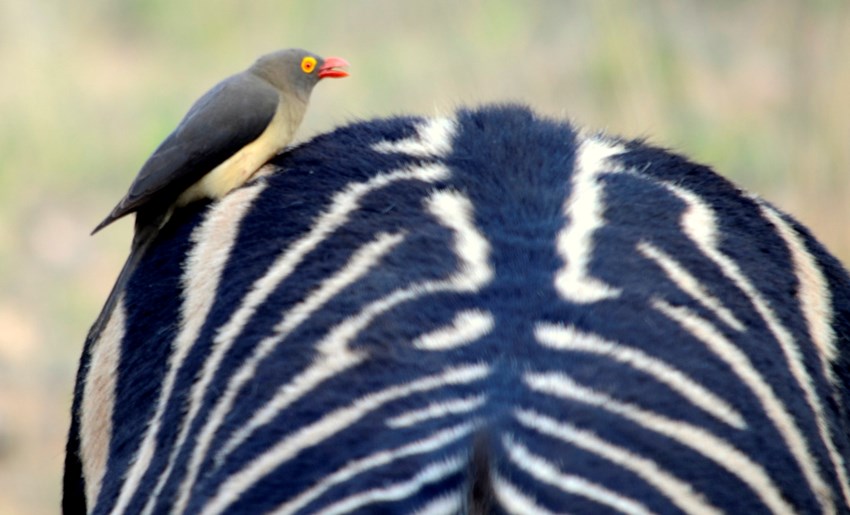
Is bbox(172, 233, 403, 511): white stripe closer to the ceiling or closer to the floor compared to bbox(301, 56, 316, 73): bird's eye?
closer to the floor

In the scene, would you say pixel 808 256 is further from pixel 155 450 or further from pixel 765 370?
pixel 155 450

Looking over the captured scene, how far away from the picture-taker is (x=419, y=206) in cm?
233

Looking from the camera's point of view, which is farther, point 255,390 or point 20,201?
point 20,201

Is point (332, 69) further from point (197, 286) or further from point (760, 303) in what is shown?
point (760, 303)

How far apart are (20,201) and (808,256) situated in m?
6.05

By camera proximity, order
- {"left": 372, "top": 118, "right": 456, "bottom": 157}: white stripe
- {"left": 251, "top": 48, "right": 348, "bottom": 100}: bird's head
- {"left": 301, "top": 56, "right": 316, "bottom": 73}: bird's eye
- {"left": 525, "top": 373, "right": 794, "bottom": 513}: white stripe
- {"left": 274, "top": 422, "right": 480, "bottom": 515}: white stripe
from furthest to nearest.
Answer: {"left": 301, "top": 56, "right": 316, "bottom": 73}: bird's eye → {"left": 251, "top": 48, "right": 348, "bottom": 100}: bird's head → {"left": 372, "top": 118, "right": 456, "bottom": 157}: white stripe → {"left": 525, "top": 373, "right": 794, "bottom": 513}: white stripe → {"left": 274, "top": 422, "right": 480, "bottom": 515}: white stripe

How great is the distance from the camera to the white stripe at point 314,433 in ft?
6.46

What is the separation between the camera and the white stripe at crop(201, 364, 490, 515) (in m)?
1.97

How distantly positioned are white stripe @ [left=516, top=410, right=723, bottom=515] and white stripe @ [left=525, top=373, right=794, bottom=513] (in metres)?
0.06

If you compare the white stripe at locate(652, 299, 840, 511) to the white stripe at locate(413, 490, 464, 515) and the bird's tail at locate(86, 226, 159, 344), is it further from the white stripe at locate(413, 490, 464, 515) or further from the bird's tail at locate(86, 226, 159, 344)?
the bird's tail at locate(86, 226, 159, 344)

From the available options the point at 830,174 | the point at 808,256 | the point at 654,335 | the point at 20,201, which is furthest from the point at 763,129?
the point at 654,335

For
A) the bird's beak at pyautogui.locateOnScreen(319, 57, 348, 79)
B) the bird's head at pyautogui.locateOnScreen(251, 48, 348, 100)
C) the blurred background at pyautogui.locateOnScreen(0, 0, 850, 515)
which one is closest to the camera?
the bird's head at pyautogui.locateOnScreen(251, 48, 348, 100)

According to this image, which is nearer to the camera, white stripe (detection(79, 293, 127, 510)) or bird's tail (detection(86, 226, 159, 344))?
white stripe (detection(79, 293, 127, 510))

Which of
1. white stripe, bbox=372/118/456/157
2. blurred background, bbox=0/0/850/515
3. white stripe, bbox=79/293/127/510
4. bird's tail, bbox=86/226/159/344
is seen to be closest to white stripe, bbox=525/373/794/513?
white stripe, bbox=372/118/456/157
